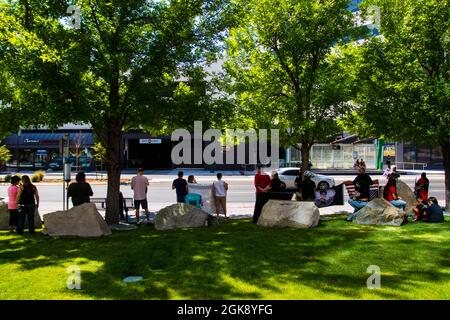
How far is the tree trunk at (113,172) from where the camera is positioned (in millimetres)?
13312

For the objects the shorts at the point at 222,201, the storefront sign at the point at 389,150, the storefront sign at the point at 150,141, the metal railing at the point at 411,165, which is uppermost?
the storefront sign at the point at 150,141

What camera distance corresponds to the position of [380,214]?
12.3m

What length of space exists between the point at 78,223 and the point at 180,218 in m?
2.83

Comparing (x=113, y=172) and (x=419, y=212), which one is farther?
(x=113, y=172)

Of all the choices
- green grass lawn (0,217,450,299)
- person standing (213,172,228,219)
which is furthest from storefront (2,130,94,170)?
green grass lawn (0,217,450,299)

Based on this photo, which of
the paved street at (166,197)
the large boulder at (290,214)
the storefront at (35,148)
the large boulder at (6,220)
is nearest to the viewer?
the large boulder at (290,214)

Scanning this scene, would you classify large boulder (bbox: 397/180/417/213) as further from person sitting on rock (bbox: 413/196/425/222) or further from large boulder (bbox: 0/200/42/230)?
large boulder (bbox: 0/200/42/230)

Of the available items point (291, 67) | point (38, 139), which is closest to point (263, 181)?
point (291, 67)

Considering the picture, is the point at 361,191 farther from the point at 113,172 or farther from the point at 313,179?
the point at 313,179

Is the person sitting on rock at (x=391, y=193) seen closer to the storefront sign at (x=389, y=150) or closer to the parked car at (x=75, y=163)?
the storefront sign at (x=389, y=150)

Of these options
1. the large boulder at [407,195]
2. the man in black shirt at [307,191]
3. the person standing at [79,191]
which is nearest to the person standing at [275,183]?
the man in black shirt at [307,191]

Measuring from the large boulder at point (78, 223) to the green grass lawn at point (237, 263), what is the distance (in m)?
0.41

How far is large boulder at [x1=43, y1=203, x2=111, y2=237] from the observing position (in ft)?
36.6
